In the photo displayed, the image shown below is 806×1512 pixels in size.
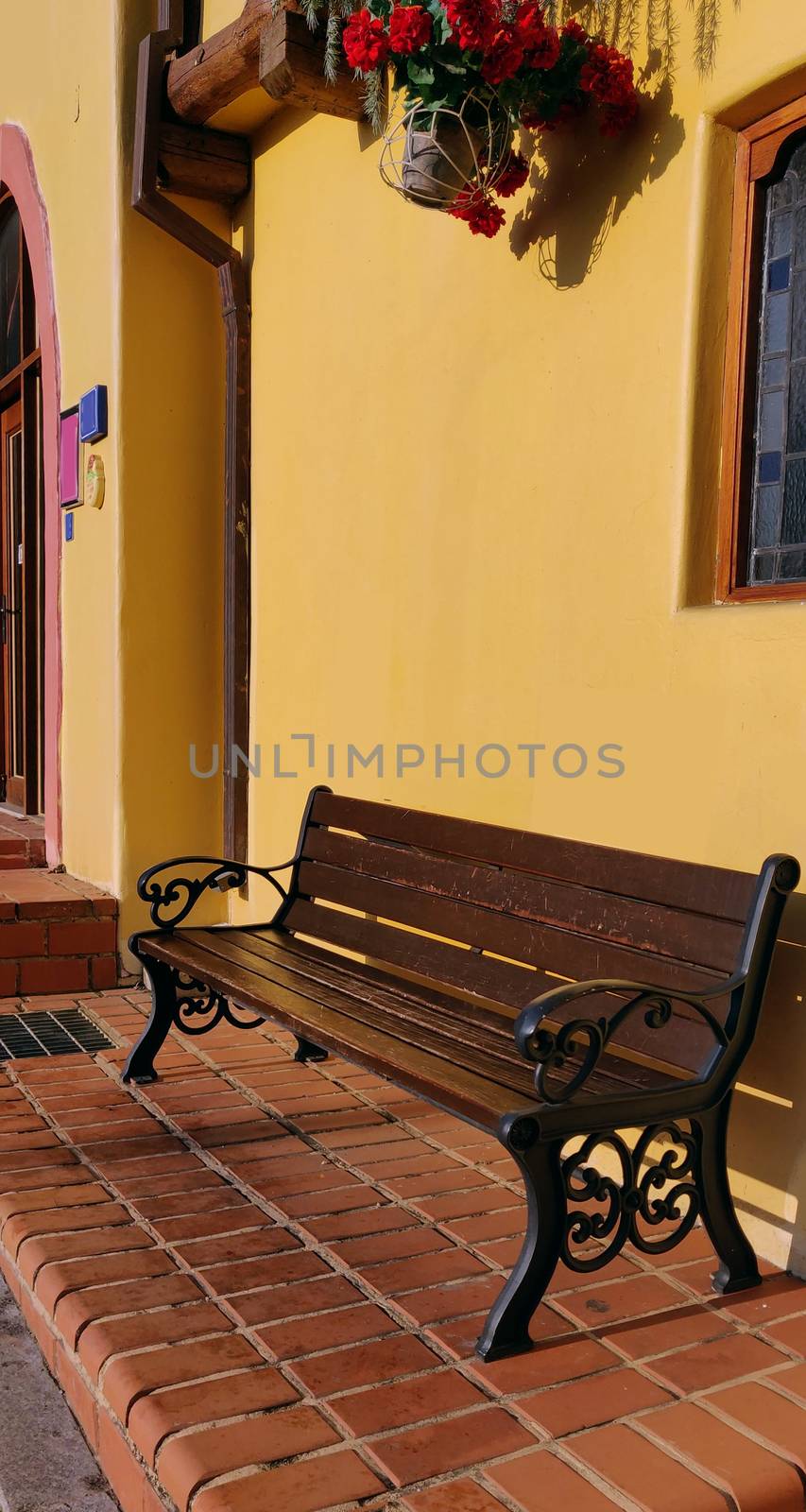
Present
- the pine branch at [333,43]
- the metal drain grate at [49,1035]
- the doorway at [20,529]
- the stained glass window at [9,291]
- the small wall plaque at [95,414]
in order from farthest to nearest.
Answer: the stained glass window at [9,291], the doorway at [20,529], the small wall plaque at [95,414], the metal drain grate at [49,1035], the pine branch at [333,43]

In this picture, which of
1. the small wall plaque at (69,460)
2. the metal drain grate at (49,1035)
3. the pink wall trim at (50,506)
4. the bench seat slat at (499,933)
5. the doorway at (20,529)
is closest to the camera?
the bench seat slat at (499,933)

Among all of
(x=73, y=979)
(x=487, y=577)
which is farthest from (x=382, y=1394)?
(x=73, y=979)

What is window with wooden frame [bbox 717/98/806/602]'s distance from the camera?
2785 mm

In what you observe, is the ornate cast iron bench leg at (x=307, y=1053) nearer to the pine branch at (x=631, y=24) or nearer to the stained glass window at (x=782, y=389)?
the stained glass window at (x=782, y=389)

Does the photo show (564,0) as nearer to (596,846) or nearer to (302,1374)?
(596,846)

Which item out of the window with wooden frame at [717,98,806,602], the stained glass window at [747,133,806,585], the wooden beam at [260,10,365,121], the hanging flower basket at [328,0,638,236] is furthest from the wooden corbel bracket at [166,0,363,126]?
the stained glass window at [747,133,806,585]

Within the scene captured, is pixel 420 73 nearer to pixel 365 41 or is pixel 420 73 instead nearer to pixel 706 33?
pixel 365 41

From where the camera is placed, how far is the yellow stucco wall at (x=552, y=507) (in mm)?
2771

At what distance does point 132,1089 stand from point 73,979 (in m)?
1.37

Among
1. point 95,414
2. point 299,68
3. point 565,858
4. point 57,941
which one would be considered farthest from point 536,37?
point 57,941

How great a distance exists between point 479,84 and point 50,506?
3504mm

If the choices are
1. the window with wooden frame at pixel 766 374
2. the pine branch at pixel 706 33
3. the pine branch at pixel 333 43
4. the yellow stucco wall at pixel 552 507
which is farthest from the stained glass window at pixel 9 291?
the window with wooden frame at pixel 766 374

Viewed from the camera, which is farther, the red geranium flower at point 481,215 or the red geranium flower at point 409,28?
the red geranium flower at point 481,215

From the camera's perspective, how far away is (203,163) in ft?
16.5
